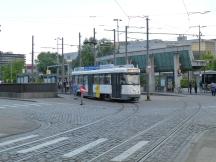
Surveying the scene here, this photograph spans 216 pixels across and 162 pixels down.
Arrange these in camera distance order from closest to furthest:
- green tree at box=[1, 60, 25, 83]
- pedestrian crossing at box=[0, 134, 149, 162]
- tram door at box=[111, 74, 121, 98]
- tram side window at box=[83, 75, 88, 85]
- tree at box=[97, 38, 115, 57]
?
pedestrian crossing at box=[0, 134, 149, 162], tram door at box=[111, 74, 121, 98], tram side window at box=[83, 75, 88, 85], tree at box=[97, 38, 115, 57], green tree at box=[1, 60, 25, 83]

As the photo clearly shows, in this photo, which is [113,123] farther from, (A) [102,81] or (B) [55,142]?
(A) [102,81]

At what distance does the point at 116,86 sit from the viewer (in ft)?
143

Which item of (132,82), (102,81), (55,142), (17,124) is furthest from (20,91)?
(55,142)

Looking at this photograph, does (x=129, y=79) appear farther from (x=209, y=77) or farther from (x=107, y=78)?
(x=209, y=77)

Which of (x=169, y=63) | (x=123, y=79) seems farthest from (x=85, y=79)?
(x=169, y=63)

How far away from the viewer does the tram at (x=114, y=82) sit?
42906 mm

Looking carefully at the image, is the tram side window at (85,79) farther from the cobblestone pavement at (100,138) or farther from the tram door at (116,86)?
the cobblestone pavement at (100,138)

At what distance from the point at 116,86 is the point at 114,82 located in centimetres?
41

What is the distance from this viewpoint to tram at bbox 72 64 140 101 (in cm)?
4291

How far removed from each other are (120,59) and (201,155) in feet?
238

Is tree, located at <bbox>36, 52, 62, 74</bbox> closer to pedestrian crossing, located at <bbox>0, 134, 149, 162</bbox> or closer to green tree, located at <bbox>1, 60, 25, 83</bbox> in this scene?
green tree, located at <bbox>1, 60, 25, 83</bbox>

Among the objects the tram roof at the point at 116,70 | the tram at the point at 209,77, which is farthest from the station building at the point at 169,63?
the tram roof at the point at 116,70

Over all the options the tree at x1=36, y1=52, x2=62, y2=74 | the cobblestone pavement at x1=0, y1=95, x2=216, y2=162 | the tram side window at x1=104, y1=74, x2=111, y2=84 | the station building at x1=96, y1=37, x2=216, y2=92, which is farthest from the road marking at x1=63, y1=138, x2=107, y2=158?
the tree at x1=36, y1=52, x2=62, y2=74

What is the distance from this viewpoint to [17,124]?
76.0 feet
